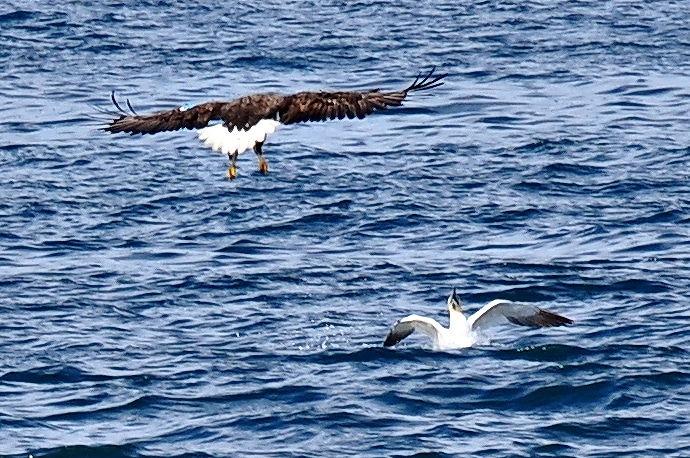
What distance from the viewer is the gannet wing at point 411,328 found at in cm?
1738

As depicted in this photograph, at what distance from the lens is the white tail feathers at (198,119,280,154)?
51.8 ft

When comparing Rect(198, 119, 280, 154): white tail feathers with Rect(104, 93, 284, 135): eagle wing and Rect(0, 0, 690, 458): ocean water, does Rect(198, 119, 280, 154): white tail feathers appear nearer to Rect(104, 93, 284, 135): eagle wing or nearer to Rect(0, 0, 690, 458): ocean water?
Rect(104, 93, 284, 135): eagle wing

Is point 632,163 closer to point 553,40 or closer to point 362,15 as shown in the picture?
point 553,40

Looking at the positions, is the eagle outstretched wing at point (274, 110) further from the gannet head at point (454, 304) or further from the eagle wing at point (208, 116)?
the gannet head at point (454, 304)

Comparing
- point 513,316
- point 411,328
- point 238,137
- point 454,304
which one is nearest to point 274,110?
point 238,137

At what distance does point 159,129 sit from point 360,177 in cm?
664

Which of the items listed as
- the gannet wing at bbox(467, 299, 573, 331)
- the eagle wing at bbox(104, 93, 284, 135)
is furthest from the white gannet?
the eagle wing at bbox(104, 93, 284, 135)

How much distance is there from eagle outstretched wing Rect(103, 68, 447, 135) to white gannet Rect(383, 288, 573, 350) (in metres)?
2.42

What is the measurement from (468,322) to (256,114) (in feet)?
10.3

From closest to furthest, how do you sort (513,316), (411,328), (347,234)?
(411,328) → (513,316) → (347,234)

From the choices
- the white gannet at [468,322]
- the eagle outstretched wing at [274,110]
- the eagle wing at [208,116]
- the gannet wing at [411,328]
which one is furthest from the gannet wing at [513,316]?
the eagle wing at [208,116]

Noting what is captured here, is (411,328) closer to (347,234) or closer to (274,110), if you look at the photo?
(274,110)

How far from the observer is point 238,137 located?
1585cm

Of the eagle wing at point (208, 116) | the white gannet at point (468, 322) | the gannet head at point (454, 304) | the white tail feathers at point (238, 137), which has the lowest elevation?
the white gannet at point (468, 322)
